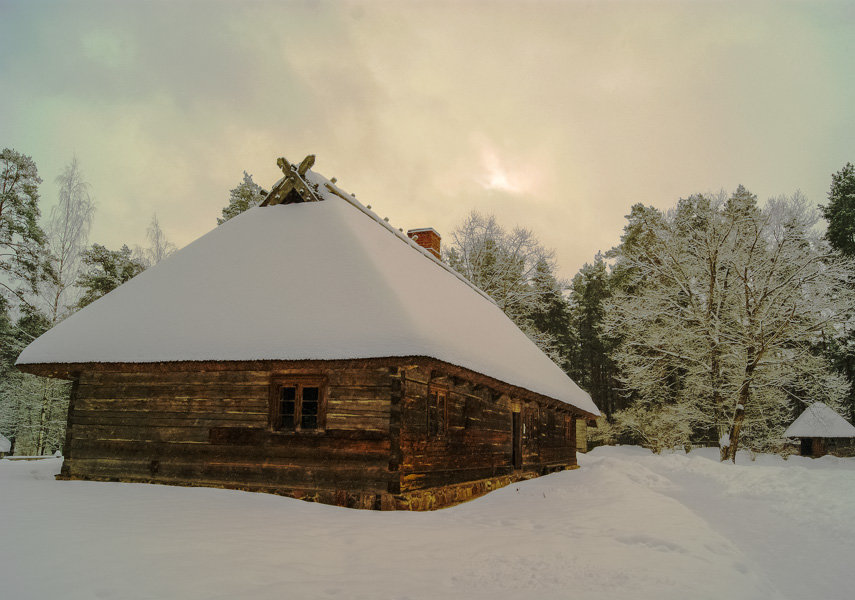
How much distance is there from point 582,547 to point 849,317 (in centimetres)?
2066

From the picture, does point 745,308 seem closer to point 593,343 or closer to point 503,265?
point 503,265

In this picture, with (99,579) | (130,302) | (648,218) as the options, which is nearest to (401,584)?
(99,579)

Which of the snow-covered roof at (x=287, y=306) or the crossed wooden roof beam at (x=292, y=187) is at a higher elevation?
the crossed wooden roof beam at (x=292, y=187)

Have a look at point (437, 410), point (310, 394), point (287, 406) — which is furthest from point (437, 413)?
point (287, 406)

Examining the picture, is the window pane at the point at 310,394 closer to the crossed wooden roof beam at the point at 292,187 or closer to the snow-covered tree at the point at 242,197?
the crossed wooden roof beam at the point at 292,187

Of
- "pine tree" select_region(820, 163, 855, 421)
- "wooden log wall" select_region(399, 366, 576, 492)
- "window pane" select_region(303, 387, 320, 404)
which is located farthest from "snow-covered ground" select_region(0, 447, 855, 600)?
"pine tree" select_region(820, 163, 855, 421)

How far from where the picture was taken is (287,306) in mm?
10938

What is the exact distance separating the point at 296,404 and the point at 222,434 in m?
1.66

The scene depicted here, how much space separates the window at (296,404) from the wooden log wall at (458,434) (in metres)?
1.64

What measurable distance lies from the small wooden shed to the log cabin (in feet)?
86.6

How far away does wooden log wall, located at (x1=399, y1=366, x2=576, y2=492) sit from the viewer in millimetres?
10180

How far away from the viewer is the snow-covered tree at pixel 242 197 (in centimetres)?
3309

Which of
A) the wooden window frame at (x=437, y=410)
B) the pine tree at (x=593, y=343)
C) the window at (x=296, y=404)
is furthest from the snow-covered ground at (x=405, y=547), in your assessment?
the pine tree at (x=593, y=343)

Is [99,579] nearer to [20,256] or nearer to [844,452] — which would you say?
[20,256]
